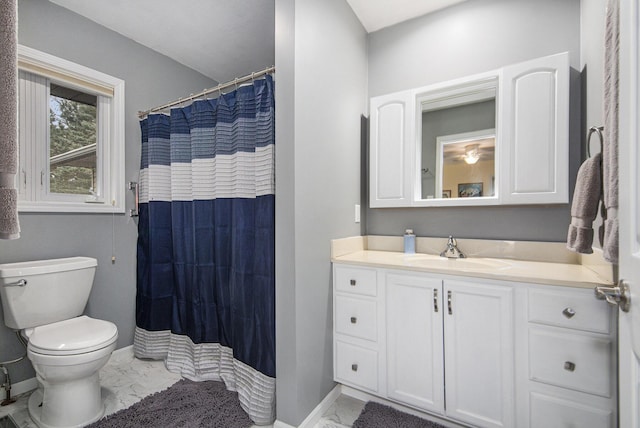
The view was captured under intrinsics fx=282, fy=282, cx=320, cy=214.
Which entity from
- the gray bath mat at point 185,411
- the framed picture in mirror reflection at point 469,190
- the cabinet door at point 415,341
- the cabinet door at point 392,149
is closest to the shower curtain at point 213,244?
the gray bath mat at point 185,411

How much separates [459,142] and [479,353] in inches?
48.3

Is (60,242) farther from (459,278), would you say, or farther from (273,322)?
(459,278)

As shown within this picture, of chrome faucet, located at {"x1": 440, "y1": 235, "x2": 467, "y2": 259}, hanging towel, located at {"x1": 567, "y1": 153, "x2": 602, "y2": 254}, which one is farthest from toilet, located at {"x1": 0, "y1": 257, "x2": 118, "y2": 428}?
hanging towel, located at {"x1": 567, "y1": 153, "x2": 602, "y2": 254}

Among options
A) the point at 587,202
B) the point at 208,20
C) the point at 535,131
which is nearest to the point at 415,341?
the point at 587,202

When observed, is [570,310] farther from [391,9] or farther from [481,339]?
[391,9]

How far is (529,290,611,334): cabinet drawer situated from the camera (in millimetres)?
1079

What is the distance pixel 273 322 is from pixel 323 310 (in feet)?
0.95

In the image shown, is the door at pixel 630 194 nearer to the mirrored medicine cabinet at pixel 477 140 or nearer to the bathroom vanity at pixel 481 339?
the bathroom vanity at pixel 481 339

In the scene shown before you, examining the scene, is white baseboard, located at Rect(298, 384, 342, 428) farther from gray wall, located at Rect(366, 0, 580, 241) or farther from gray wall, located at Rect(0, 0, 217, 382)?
gray wall, located at Rect(0, 0, 217, 382)

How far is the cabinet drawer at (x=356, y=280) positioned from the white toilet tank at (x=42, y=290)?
1623mm

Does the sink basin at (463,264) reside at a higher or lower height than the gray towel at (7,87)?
lower

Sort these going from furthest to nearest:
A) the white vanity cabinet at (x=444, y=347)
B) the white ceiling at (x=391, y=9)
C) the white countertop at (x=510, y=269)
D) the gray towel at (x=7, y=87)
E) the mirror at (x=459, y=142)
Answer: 1. the white ceiling at (x=391, y=9)
2. the mirror at (x=459, y=142)
3. the white vanity cabinet at (x=444, y=347)
4. the white countertop at (x=510, y=269)
5. the gray towel at (x=7, y=87)

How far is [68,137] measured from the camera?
2.04 m

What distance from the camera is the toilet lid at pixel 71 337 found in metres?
1.39
